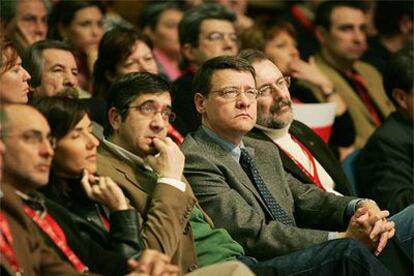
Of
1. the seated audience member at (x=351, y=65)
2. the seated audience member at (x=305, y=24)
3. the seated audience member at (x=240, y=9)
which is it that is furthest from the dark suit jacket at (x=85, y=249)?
the seated audience member at (x=240, y=9)

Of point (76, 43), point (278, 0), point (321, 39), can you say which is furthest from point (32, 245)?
point (278, 0)

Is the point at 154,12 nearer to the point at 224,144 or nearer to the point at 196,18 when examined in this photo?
the point at 196,18

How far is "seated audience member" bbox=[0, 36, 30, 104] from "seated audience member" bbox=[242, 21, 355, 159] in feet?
6.09

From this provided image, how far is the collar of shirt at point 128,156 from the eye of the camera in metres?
3.86

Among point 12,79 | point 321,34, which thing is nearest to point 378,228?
point 12,79

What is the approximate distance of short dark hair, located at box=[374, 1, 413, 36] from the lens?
703 centimetres

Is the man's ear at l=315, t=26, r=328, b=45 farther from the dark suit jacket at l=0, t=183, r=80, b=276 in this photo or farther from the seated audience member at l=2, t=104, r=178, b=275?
the dark suit jacket at l=0, t=183, r=80, b=276

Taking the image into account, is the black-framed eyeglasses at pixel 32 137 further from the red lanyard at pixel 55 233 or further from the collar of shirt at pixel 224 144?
the collar of shirt at pixel 224 144

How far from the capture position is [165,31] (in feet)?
21.4

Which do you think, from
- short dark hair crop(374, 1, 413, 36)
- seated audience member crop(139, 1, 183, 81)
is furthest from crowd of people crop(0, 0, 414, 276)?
short dark hair crop(374, 1, 413, 36)

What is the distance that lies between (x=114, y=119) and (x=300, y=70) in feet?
6.56

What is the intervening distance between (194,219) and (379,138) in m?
1.45

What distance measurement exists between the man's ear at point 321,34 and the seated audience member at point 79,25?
1255 millimetres

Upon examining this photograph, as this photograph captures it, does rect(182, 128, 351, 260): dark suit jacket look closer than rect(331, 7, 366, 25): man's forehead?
Yes
